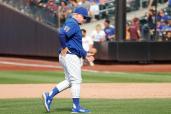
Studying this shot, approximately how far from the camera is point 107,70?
21.2 metres

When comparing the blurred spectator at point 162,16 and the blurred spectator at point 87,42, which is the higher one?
the blurred spectator at point 162,16

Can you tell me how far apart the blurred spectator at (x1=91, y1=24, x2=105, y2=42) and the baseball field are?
1175 millimetres

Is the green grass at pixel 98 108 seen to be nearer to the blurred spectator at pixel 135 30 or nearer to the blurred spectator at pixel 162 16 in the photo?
the blurred spectator at pixel 135 30

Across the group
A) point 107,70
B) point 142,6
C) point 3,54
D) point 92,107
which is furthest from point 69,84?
point 3,54

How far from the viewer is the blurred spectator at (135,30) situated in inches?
900

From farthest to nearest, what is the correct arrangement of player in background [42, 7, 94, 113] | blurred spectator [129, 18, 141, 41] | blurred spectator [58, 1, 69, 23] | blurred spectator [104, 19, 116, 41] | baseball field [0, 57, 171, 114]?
→ blurred spectator [58, 1, 69, 23] < blurred spectator [104, 19, 116, 41] < blurred spectator [129, 18, 141, 41] < baseball field [0, 57, 171, 114] < player in background [42, 7, 94, 113]

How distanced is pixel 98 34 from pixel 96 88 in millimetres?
→ 8531

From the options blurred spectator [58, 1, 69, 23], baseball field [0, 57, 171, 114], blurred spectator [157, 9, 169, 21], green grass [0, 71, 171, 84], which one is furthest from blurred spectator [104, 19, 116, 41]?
green grass [0, 71, 171, 84]

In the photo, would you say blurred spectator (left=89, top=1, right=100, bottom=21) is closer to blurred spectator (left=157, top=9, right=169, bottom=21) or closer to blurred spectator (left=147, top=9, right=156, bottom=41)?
blurred spectator (left=147, top=9, right=156, bottom=41)

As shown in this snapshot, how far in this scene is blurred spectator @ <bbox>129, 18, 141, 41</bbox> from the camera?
22.9 metres

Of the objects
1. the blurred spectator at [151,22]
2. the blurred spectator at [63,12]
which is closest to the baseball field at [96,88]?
the blurred spectator at [151,22]

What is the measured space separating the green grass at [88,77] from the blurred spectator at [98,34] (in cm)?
339

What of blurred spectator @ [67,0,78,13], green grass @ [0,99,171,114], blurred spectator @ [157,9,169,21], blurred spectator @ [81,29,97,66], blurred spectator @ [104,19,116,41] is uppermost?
blurred spectator @ [67,0,78,13]

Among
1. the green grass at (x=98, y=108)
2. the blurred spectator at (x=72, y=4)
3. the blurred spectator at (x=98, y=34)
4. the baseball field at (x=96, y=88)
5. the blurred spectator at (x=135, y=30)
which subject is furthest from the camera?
the blurred spectator at (x=72, y=4)
